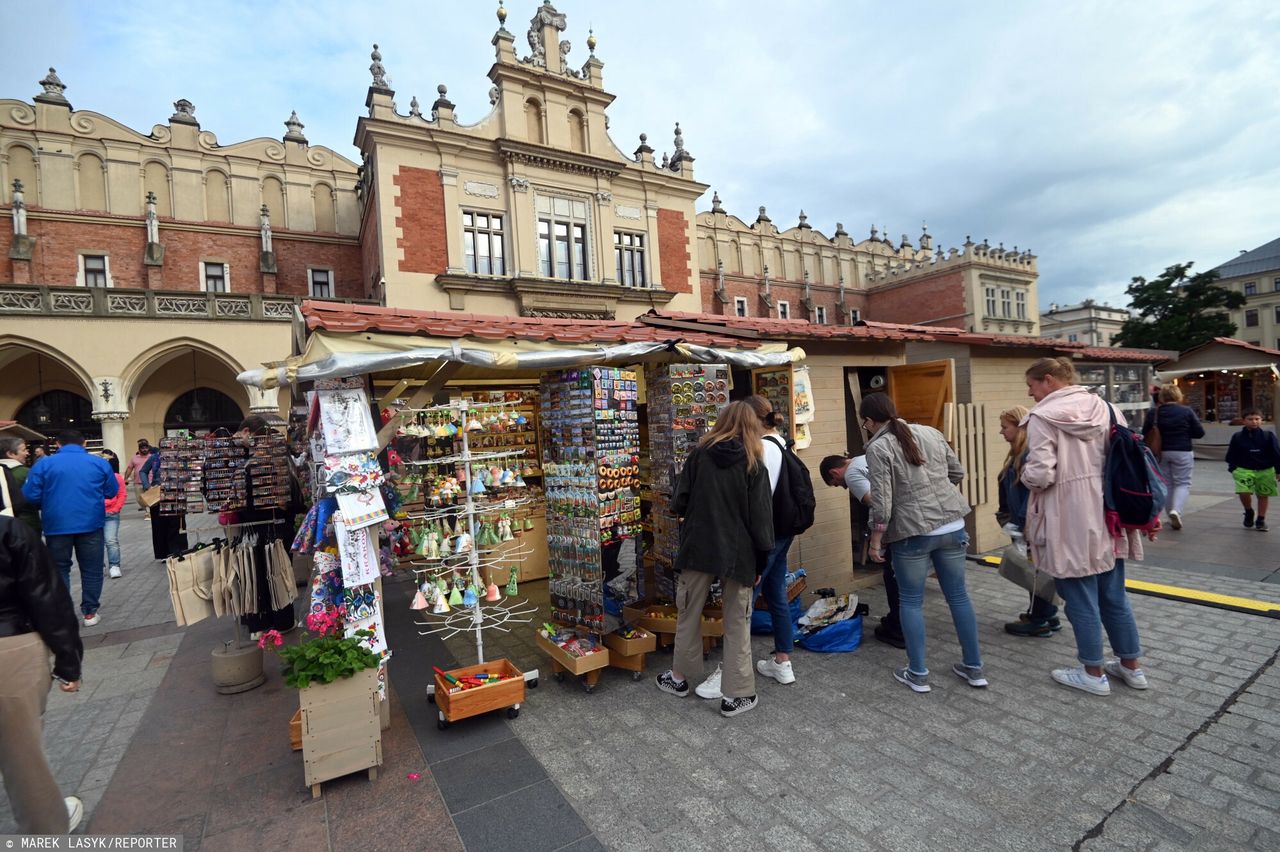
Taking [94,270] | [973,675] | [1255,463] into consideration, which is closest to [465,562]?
[973,675]

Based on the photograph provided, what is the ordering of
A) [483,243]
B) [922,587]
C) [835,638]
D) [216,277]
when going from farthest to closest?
[216,277], [483,243], [835,638], [922,587]

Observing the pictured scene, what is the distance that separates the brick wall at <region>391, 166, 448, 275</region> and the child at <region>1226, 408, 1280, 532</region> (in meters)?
17.4

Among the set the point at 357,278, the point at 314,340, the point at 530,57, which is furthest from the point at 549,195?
the point at 314,340

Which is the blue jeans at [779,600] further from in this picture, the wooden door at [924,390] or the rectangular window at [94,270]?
the rectangular window at [94,270]

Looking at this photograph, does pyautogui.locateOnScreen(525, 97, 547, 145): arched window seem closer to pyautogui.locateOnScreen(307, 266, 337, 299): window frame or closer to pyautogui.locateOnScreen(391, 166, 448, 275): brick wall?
pyautogui.locateOnScreen(391, 166, 448, 275): brick wall

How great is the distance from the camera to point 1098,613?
11.9 ft

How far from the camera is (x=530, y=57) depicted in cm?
1842

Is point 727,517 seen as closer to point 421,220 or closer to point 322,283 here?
point 421,220

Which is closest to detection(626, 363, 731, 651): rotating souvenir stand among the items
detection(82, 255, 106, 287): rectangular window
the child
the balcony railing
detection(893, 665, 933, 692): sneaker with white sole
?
detection(893, 665, 933, 692): sneaker with white sole

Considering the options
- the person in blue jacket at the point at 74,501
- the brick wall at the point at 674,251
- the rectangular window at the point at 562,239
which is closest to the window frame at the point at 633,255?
the brick wall at the point at 674,251

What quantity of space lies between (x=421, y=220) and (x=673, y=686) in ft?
53.8

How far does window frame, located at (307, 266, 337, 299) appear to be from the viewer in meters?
21.0

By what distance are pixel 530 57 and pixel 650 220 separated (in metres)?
6.40

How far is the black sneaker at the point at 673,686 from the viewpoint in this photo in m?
3.93
